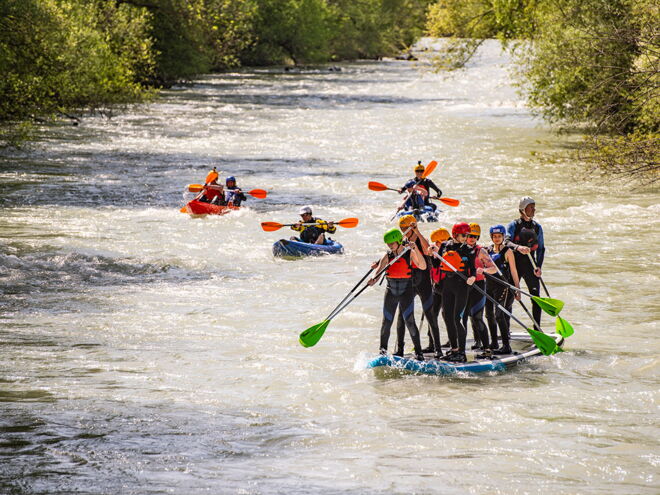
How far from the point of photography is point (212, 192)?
22812mm

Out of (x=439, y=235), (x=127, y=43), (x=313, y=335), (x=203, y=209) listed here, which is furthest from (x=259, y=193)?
(x=127, y=43)

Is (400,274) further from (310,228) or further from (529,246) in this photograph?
(310,228)

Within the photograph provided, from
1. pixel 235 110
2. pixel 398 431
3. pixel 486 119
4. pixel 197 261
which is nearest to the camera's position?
pixel 398 431

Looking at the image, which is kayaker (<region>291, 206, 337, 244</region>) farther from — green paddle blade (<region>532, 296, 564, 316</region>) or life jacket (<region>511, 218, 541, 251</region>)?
green paddle blade (<region>532, 296, 564, 316</region>)

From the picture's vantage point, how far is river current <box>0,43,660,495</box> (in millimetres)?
9141

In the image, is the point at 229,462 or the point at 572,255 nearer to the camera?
the point at 229,462

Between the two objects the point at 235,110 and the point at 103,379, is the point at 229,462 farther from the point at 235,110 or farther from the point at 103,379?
the point at 235,110

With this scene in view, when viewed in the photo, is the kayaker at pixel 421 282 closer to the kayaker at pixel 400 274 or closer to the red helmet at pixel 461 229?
the kayaker at pixel 400 274

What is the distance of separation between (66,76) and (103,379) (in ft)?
55.3

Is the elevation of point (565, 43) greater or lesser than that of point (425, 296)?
greater

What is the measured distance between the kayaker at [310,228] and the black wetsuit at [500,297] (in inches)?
267

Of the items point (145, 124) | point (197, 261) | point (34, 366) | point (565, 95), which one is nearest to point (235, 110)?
point (145, 124)

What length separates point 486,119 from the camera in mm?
46438

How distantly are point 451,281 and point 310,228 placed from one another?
780 cm
